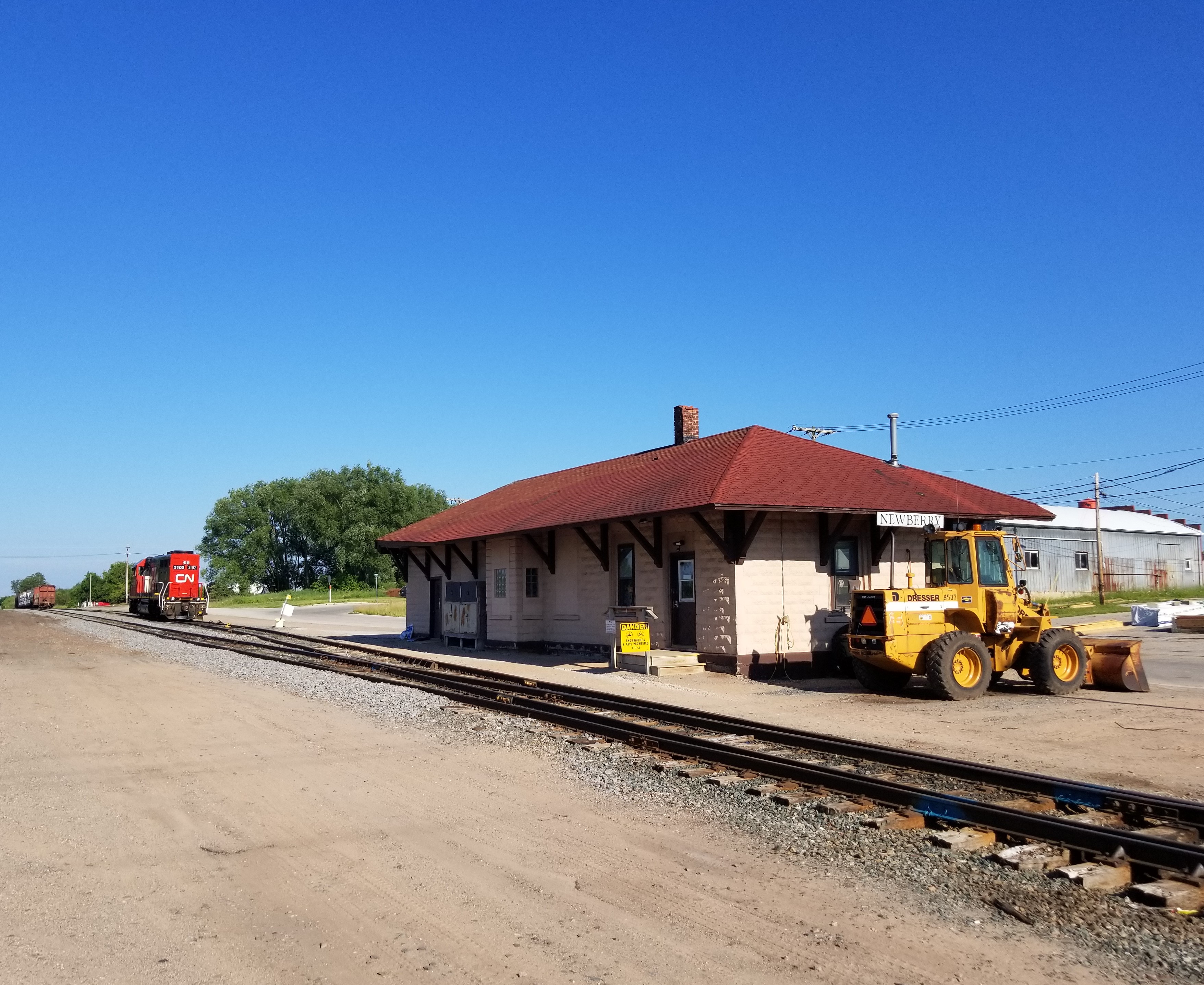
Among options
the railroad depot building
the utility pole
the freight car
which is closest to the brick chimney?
the railroad depot building

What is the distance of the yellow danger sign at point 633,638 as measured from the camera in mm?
19188

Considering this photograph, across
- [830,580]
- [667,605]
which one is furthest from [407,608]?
[830,580]

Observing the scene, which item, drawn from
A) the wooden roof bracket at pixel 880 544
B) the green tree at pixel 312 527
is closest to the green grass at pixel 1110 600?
the wooden roof bracket at pixel 880 544

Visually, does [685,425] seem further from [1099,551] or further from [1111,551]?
[1111,551]

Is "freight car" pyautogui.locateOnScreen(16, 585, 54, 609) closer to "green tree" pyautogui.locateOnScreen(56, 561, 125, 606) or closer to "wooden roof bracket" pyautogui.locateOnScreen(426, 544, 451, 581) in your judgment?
"green tree" pyautogui.locateOnScreen(56, 561, 125, 606)

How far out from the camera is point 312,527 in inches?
3743

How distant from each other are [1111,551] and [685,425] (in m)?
39.5

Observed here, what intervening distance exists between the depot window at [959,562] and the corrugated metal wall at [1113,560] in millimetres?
31748

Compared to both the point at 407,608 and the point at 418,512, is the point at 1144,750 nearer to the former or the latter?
the point at 407,608

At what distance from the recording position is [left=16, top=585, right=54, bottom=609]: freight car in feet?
284

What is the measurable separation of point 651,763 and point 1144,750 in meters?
5.54

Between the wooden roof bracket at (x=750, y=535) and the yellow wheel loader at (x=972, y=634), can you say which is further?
the wooden roof bracket at (x=750, y=535)

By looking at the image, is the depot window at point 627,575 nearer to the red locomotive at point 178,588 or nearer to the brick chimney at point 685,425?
the brick chimney at point 685,425

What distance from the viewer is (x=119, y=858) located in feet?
22.3
